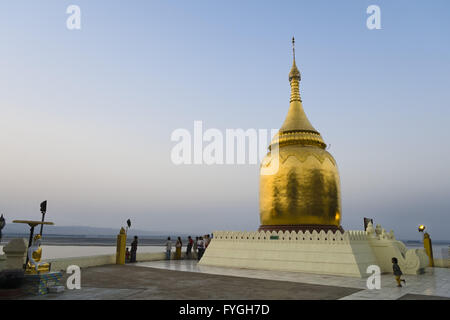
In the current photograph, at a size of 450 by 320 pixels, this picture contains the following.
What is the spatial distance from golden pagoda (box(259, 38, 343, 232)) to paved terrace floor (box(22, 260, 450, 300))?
7082 millimetres

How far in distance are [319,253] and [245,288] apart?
6.77m

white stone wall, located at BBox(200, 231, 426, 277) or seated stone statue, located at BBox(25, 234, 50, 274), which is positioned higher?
seated stone statue, located at BBox(25, 234, 50, 274)

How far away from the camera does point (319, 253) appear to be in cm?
1652

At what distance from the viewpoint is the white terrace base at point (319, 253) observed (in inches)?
610

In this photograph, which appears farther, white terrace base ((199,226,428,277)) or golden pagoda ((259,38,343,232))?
golden pagoda ((259,38,343,232))

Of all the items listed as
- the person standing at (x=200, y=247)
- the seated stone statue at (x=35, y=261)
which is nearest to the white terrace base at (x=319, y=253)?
the person standing at (x=200, y=247)

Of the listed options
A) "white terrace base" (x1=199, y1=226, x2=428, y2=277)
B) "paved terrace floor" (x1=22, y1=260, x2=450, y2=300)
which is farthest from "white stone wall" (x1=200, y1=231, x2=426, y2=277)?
"paved terrace floor" (x1=22, y1=260, x2=450, y2=300)

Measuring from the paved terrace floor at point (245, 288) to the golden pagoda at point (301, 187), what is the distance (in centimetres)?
708

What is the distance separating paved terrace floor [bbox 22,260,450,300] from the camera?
9.73 meters

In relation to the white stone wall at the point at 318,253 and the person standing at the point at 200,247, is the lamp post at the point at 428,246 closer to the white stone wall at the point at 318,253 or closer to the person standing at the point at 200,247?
the white stone wall at the point at 318,253

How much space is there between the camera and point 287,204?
71.4 ft

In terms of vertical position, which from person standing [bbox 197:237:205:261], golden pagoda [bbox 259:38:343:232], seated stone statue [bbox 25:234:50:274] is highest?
golden pagoda [bbox 259:38:343:232]

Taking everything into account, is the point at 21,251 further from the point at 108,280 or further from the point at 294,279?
the point at 294,279

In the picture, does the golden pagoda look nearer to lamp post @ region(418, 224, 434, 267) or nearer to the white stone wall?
the white stone wall
